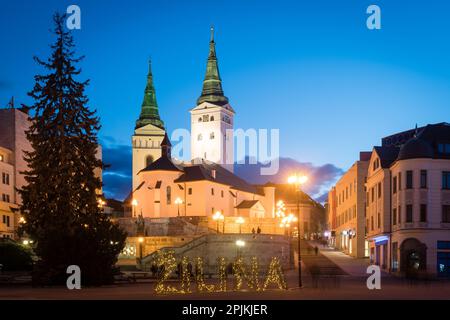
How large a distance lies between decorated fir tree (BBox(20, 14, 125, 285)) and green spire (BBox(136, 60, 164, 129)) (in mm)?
121434

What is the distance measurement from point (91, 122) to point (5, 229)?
1395 inches

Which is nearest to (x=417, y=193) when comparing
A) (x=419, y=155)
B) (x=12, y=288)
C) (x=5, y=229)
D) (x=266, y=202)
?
(x=419, y=155)

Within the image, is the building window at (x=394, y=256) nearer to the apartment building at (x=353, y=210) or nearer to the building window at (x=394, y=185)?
the building window at (x=394, y=185)

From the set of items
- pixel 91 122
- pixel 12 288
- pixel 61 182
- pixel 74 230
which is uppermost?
pixel 91 122

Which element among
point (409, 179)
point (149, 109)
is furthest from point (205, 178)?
point (149, 109)

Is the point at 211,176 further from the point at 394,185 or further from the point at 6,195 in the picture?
the point at 394,185

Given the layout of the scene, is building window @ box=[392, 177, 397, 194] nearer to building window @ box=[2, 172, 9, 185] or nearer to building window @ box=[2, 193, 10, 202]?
building window @ box=[2, 193, 10, 202]

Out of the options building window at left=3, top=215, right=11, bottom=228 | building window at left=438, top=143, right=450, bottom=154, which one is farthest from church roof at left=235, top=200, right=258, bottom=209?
building window at left=438, top=143, right=450, bottom=154

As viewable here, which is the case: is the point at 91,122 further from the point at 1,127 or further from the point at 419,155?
the point at 1,127

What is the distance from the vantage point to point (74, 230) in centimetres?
4922

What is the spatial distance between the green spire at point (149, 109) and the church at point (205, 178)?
32.2 feet

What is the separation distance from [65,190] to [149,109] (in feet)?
415

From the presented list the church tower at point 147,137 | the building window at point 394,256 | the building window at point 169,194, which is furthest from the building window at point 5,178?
the church tower at point 147,137

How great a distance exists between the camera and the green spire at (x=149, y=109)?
Result: 579 ft
